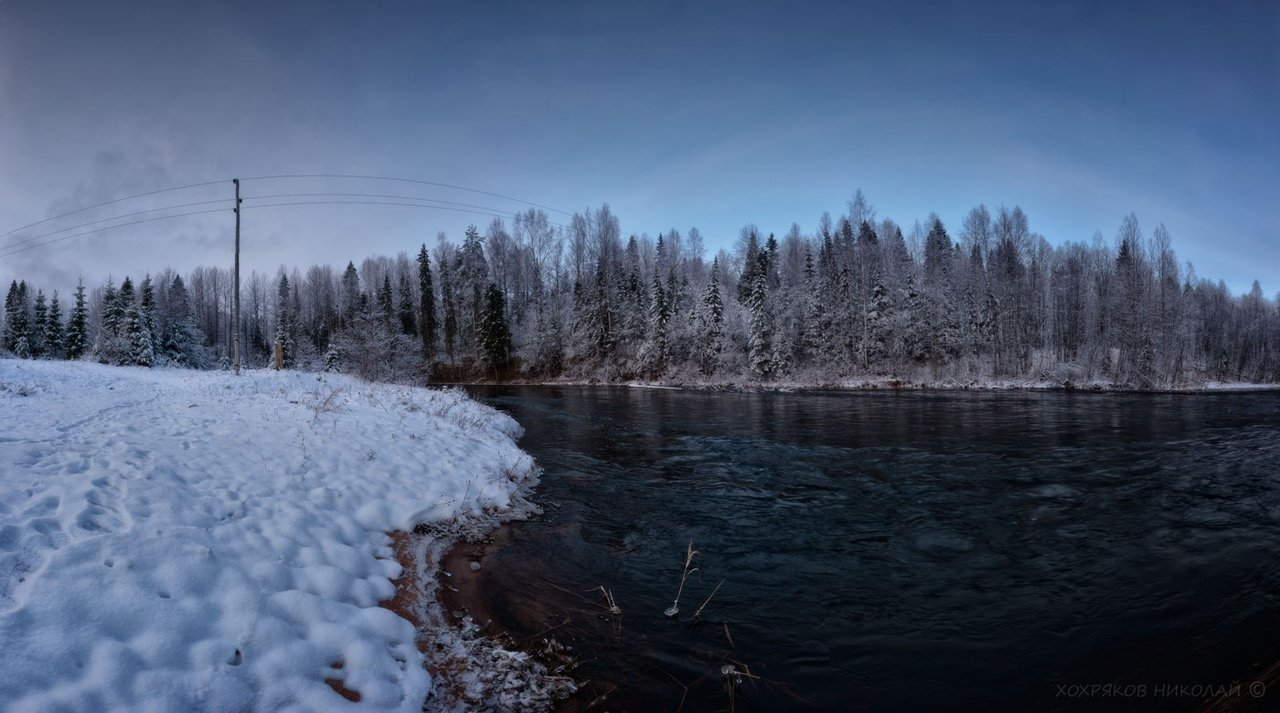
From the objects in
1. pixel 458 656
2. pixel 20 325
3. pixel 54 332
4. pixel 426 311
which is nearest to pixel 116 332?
pixel 54 332

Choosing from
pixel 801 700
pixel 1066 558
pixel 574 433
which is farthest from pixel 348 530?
pixel 574 433

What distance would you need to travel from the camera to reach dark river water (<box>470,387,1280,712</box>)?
4.66m

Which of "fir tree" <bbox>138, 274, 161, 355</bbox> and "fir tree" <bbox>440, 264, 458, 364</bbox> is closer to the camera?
"fir tree" <bbox>138, 274, 161, 355</bbox>

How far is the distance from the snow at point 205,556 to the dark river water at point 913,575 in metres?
1.58

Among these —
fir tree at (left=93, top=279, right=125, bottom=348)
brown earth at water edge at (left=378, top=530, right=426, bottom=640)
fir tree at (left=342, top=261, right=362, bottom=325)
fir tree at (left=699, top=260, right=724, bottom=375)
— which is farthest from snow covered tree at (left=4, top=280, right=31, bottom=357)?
brown earth at water edge at (left=378, top=530, right=426, bottom=640)

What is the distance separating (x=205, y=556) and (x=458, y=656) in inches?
96.5

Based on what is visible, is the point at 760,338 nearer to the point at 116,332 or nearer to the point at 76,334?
the point at 116,332

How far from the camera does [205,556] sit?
15.5 feet

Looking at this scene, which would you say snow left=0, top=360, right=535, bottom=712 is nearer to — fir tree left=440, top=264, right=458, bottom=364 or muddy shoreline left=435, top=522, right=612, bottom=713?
muddy shoreline left=435, top=522, right=612, bottom=713

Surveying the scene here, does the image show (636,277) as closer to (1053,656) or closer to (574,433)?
(574,433)

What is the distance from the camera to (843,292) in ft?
169

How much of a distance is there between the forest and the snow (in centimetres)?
2416

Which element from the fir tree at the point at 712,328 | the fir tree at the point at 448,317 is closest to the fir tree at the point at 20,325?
the fir tree at the point at 448,317

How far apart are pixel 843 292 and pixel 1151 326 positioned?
24331 mm
